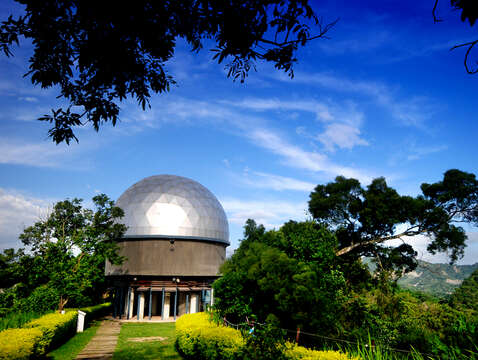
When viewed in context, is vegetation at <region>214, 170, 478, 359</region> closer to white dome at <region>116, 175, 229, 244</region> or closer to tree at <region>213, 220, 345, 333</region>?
tree at <region>213, 220, 345, 333</region>

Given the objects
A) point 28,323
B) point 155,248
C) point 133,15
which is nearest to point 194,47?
point 133,15

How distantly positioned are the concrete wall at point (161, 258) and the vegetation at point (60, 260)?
2190 millimetres

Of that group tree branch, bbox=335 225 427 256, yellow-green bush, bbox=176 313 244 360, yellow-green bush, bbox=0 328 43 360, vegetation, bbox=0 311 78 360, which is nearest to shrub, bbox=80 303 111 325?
vegetation, bbox=0 311 78 360

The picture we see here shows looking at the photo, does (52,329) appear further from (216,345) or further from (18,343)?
(216,345)

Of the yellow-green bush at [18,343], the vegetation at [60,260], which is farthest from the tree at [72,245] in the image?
the yellow-green bush at [18,343]

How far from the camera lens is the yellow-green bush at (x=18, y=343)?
32.3ft

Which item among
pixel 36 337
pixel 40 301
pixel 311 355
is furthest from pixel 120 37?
pixel 40 301

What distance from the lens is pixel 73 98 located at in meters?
5.91

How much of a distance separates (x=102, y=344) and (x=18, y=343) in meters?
7.23

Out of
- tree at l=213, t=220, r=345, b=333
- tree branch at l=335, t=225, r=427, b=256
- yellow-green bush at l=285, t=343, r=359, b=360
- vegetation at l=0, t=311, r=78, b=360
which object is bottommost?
vegetation at l=0, t=311, r=78, b=360

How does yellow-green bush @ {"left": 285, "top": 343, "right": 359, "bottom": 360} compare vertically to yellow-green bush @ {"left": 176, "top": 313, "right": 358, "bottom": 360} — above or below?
above

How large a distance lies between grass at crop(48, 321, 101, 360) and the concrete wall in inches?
306

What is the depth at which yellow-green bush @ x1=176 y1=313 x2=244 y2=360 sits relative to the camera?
32.1 ft

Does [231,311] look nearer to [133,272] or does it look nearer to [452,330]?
[452,330]
